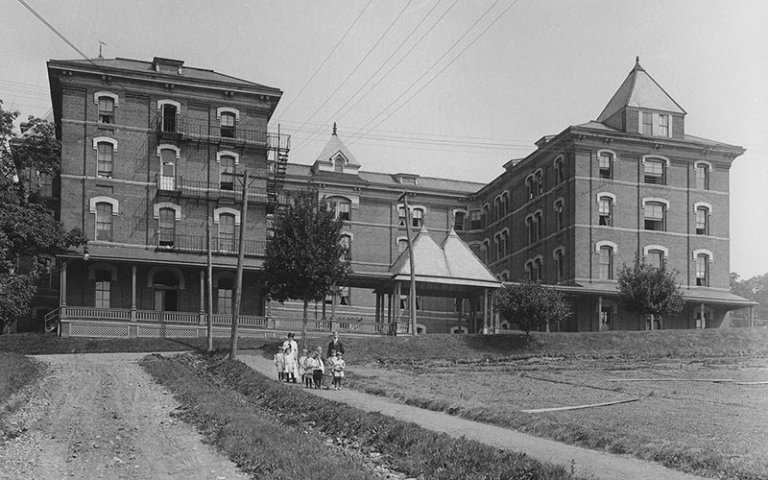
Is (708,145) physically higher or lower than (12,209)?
higher

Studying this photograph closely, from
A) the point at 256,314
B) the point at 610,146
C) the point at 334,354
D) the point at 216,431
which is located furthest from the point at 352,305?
the point at 216,431

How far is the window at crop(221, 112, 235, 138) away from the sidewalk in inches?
1286

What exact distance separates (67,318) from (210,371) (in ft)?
51.7

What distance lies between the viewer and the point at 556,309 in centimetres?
4459

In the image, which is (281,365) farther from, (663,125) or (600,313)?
(663,125)

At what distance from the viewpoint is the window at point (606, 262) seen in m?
55.7

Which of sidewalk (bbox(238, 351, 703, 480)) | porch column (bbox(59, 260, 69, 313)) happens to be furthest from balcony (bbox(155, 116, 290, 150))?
sidewalk (bbox(238, 351, 703, 480))

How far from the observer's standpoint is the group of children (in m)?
25.7

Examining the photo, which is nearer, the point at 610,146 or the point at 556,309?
the point at 556,309

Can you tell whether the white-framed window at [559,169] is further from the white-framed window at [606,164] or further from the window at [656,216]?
the window at [656,216]

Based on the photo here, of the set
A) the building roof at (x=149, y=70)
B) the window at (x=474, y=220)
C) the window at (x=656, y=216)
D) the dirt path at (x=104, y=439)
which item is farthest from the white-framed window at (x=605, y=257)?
the dirt path at (x=104, y=439)

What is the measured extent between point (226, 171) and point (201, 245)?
15.2 ft

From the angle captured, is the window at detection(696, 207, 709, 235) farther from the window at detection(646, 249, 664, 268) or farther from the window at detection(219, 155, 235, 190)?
the window at detection(219, 155, 235, 190)

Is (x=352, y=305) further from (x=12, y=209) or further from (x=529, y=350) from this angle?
(x=12, y=209)
